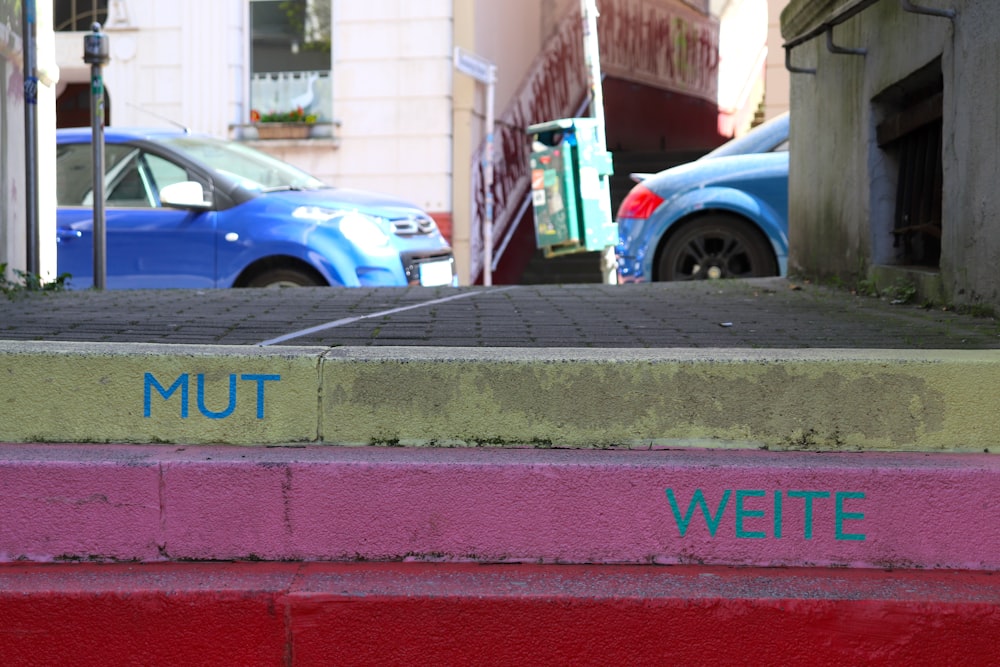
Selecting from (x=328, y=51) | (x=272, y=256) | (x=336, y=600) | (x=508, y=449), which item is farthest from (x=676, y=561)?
(x=328, y=51)

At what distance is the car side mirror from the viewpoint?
9164 millimetres

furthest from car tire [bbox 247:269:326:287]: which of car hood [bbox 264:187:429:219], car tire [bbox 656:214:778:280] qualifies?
car tire [bbox 656:214:778:280]

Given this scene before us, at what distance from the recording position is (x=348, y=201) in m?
9.44

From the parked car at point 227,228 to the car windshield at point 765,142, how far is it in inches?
95.9

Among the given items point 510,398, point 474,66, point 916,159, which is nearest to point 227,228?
point 916,159

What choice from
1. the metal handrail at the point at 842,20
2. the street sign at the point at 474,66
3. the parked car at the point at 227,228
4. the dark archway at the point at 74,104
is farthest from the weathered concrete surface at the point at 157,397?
the dark archway at the point at 74,104

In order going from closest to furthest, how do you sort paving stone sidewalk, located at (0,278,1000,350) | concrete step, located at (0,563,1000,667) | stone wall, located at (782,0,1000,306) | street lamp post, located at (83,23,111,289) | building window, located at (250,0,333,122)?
1. concrete step, located at (0,563,1000,667)
2. paving stone sidewalk, located at (0,278,1000,350)
3. stone wall, located at (782,0,1000,306)
4. street lamp post, located at (83,23,111,289)
5. building window, located at (250,0,333,122)

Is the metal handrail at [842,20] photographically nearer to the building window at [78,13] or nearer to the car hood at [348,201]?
the car hood at [348,201]

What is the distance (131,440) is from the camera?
12.3 ft

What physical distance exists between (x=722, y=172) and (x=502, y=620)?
724 cm

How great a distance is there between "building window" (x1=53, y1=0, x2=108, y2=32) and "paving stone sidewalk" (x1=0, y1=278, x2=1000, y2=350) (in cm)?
1115

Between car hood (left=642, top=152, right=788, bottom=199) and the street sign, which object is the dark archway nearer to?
the street sign

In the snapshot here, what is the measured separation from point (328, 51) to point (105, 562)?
570 inches

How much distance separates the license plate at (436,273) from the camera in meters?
9.68
